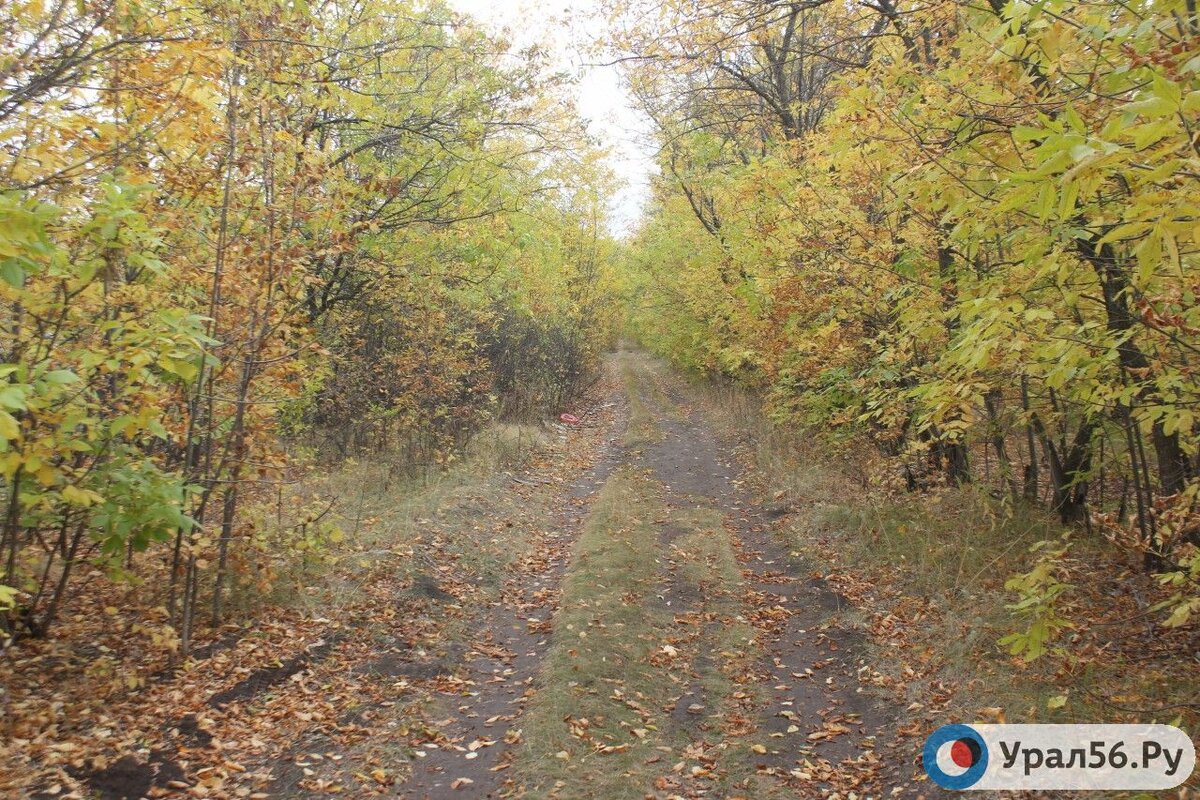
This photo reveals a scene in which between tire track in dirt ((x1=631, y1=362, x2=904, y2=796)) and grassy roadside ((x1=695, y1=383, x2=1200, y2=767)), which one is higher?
grassy roadside ((x1=695, y1=383, x2=1200, y2=767))

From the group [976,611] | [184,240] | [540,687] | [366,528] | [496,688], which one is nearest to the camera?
[184,240]

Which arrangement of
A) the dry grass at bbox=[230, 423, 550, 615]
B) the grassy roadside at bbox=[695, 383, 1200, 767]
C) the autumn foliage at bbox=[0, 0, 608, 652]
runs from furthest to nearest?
the dry grass at bbox=[230, 423, 550, 615] → the grassy roadside at bbox=[695, 383, 1200, 767] → the autumn foliage at bbox=[0, 0, 608, 652]

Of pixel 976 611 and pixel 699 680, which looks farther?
pixel 976 611

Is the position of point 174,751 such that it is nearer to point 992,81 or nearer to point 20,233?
point 20,233

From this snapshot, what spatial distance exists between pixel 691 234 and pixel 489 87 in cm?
1209

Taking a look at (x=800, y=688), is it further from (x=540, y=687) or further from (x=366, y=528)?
(x=366, y=528)

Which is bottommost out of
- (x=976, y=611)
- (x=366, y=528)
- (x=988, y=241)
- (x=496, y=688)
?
(x=496, y=688)

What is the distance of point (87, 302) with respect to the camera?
5.09m

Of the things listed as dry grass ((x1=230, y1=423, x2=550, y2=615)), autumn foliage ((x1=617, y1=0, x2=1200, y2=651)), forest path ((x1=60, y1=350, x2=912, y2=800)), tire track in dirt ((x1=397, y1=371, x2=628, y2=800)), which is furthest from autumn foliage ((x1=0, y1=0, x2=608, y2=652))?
autumn foliage ((x1=617, y1=0, x2=1200, y2=651))

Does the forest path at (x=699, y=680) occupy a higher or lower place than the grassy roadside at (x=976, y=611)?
lower

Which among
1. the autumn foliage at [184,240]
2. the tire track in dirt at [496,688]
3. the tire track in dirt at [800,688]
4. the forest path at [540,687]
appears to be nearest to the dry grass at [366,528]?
the forest path at [540,687]

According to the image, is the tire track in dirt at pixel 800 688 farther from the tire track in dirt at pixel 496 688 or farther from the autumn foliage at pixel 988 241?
the autumn foliage at pixel 988 241

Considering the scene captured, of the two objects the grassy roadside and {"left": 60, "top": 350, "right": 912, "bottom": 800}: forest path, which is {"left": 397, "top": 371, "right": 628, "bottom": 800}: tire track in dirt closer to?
{"left": 60, "top": 350, "right": 912, "bottom": 800}: forest path

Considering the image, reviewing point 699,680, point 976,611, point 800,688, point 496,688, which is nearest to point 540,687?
point 496,688
